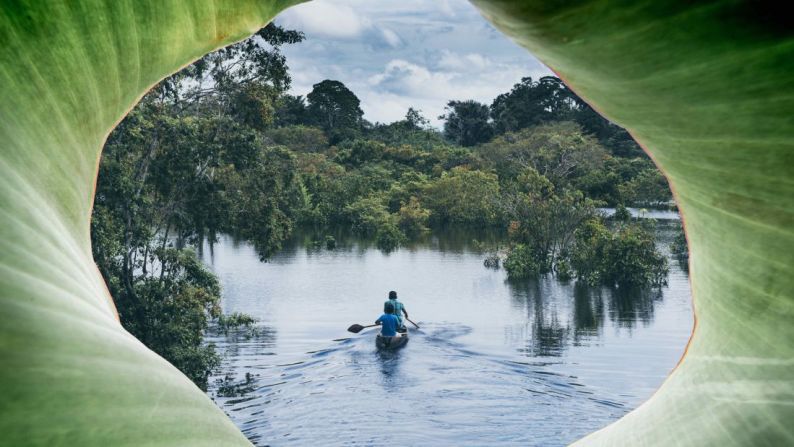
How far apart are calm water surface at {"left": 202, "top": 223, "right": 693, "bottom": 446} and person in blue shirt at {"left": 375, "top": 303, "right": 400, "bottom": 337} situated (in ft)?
1.11

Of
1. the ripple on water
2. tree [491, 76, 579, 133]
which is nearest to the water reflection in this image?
the ripple on water

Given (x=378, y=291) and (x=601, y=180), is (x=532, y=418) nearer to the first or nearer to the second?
(x=378, y=291)

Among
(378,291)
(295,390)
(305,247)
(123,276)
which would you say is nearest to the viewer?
(123,276)

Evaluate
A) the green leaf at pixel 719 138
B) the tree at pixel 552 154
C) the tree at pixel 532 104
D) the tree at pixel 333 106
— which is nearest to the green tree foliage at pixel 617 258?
the tree at pixel 552 154

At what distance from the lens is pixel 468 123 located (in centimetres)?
2100

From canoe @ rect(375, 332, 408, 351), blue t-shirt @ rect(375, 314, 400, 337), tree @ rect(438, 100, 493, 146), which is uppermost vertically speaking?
tree @ rect(438, 100, 493, 146)

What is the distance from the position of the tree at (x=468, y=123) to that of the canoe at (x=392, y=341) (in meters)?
13.1

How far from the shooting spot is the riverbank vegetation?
6691 millimetres

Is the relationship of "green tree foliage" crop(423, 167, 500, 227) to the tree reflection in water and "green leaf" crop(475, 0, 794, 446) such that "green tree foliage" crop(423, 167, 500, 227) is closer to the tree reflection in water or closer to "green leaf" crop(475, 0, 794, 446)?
the tree reflection in water

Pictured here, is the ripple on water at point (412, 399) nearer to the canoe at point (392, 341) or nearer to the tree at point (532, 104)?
the canoe at point (392, 341)

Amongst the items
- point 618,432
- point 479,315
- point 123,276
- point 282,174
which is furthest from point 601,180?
point 618,432

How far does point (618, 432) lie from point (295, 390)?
756 centimetres

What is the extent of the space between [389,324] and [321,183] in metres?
7.19

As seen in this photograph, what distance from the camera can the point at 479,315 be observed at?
10.1 metres
